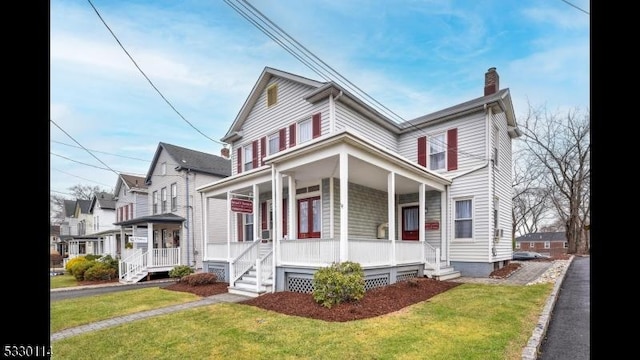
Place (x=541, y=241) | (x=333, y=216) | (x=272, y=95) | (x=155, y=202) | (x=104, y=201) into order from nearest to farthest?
(x=333, y=216)
(x=272, y=95)
(x=155, y=202)
(x=104, y=201)
(x=541, y=241)

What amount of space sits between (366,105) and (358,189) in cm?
325

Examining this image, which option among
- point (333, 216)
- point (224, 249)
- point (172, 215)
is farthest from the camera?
A: point (172, 215)

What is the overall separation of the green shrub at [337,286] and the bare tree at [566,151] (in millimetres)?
23922

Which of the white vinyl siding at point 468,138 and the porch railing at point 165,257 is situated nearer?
the white vinyl siding at point 468,138

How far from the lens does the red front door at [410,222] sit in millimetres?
14266

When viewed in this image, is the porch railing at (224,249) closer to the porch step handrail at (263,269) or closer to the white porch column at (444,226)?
the porch step handrail at (263,269)

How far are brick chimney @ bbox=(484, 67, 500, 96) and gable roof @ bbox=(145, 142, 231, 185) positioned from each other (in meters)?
16.4

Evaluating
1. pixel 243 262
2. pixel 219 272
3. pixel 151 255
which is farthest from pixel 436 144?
pixel 151 255

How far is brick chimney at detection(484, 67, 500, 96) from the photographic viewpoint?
15195 mm

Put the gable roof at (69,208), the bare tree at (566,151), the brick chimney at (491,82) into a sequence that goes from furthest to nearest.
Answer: the gable roof at (69,208) < the bare tree at (566,151) < the brick chimney at (491,82)

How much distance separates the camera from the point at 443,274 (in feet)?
39.2

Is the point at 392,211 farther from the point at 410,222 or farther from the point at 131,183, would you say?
the point at 131,183

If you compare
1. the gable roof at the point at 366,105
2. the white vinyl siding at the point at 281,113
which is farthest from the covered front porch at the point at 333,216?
the gable roof at the point at 366,105
